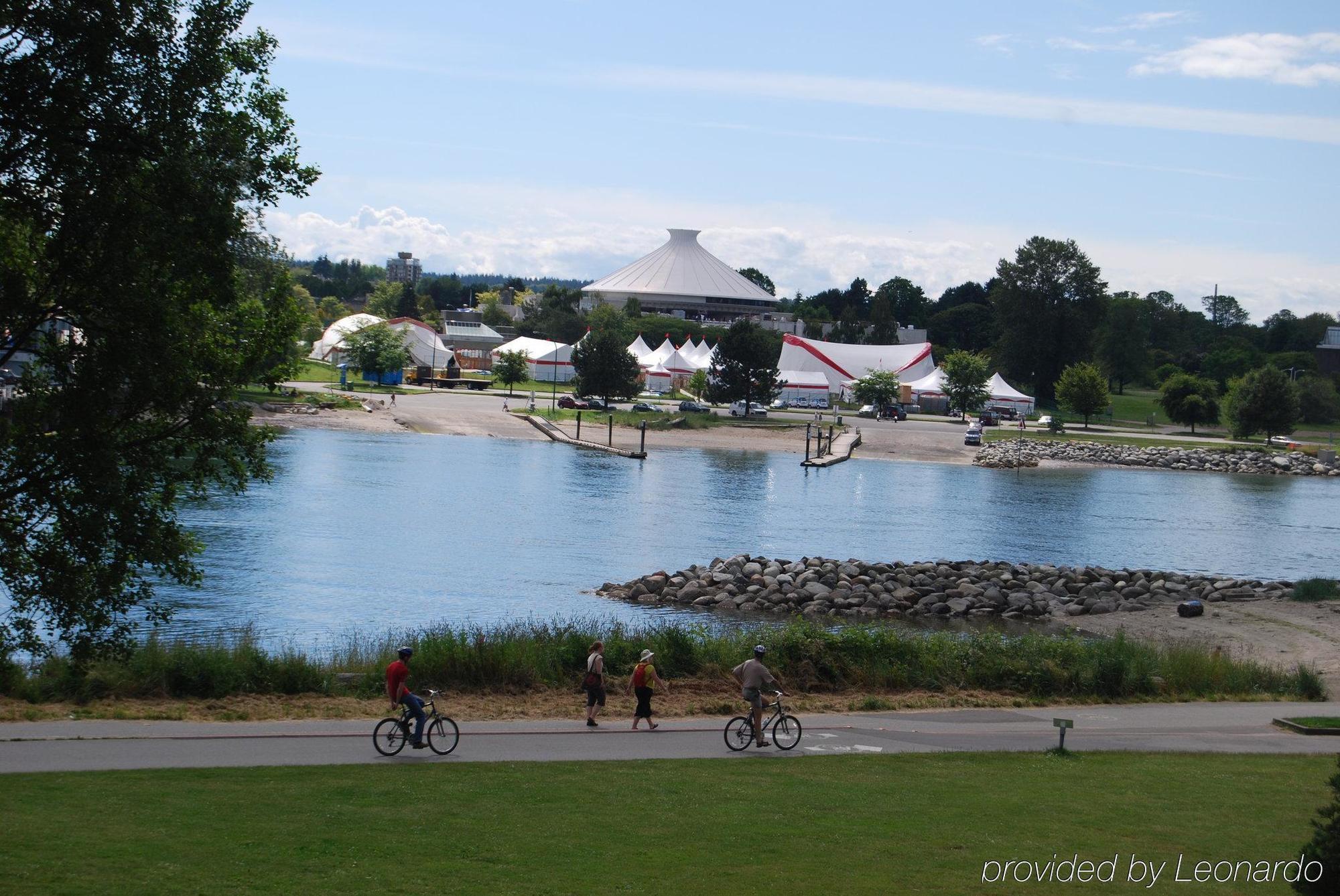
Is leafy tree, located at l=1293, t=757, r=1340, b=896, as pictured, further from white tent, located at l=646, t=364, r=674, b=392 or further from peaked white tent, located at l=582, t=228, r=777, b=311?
peaked white tent, located at l=582, t=228, r=777, b=311

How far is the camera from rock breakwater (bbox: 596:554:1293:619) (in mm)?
31250

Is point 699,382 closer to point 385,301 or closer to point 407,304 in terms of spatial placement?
point 407,304

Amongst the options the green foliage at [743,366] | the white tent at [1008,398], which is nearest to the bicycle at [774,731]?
the green foliage at [743,366]

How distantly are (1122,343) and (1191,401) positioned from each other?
34.1m

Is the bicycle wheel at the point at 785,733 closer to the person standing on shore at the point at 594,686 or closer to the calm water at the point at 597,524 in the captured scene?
the person standing on shore at the point at 594,686

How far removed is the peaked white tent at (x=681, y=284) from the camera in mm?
178000

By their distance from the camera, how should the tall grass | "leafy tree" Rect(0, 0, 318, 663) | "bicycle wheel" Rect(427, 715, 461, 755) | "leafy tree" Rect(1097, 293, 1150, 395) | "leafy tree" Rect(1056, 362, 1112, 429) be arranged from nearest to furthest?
"leafy tree" Rect(0, 0, 318, 663) → "bicycle wheel" Rect(427, 715, 461, 755) → the tall grass → "leafy tree" Rect(1056, 362, 1112, 429) → "leafy tree" Rect(1097, 293, 1150, 395)

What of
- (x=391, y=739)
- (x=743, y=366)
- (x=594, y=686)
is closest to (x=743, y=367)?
(x=743, y=366)

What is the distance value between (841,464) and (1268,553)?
32.6 metres

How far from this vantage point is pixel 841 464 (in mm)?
76062

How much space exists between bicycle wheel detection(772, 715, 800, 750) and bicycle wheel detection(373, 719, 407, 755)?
16.0 feet

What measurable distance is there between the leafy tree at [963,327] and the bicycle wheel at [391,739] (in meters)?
143

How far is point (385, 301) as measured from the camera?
176 meters

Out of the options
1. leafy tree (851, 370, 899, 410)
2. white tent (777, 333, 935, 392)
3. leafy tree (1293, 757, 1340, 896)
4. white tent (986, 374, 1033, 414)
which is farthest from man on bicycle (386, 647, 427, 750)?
white tent (777, 333, 935, 392)
